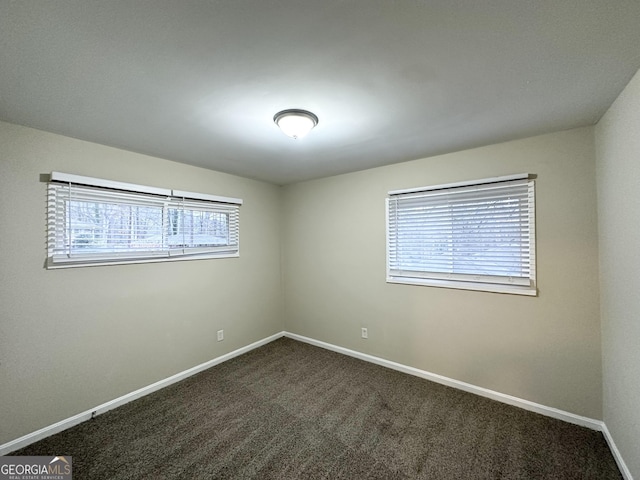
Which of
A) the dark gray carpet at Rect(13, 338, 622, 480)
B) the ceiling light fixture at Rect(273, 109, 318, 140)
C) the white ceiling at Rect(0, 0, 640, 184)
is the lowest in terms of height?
the dark gray carpet at Rect(13, 338, 622, 480)

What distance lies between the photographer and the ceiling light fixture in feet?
5.78

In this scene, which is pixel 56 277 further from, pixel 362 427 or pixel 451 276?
pixel 451 276

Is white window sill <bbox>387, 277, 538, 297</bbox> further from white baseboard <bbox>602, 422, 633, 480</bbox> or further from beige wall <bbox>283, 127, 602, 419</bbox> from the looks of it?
white baseboard <bbox>602, 422, 633, 480</bbox>

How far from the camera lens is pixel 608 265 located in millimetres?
1828

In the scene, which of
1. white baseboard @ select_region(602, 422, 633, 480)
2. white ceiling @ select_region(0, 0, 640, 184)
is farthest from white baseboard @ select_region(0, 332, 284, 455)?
white baseboard @ select_region(602, 422, 633, 480)

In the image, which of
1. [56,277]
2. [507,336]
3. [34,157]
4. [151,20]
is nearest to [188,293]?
[56,277]

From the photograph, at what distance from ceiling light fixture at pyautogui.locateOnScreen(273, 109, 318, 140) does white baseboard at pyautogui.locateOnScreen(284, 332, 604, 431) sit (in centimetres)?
272

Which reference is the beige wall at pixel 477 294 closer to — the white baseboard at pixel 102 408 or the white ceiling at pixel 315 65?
the white ceiling at pixel 315 65

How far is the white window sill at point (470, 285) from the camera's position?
2.29 meters

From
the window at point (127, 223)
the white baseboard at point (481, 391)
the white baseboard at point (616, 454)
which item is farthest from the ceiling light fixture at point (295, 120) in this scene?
the white baseboard at point (616, 454)

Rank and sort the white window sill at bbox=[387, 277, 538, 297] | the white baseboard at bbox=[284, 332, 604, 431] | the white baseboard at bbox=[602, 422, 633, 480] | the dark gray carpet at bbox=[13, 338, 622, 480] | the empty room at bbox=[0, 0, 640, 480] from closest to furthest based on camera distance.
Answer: the empty room at bbox=[0, 0, 640, 480] → the white baseboard at bbox=[602, 422, 633, 480] → the dark gray carpet at bbox=[13, 338, 622, 480] → the white baseboard at bbox=[284, 332, 604, 431] → the white window sill at bbox=[387, 277, 538, 297]

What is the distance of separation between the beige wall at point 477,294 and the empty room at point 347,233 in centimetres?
2

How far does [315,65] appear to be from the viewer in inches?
51.8

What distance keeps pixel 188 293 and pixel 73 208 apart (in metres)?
1.31
